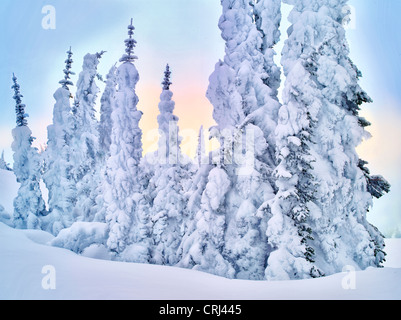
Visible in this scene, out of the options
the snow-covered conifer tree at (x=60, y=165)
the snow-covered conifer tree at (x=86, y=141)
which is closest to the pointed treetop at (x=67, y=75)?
the snow-covered conifer tree at (x=60, y=165)

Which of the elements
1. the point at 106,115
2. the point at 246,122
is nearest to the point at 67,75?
the point at 106,115

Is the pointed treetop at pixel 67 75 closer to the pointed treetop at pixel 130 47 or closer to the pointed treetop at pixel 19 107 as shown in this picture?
the pointed treetop at pixel 19 107

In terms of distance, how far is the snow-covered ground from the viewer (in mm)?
8797

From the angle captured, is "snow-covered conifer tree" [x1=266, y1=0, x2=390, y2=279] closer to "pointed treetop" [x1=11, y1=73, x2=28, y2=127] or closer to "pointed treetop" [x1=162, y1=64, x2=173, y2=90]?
"pointed treetop" [x1=162, y1=64, x2=173, y2=90]

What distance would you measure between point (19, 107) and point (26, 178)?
214 inches

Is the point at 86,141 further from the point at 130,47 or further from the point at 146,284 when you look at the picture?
the point at 146,284

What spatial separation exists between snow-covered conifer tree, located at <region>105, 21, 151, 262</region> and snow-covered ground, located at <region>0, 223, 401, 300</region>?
6716 mm

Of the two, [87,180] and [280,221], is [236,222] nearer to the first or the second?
[280,221]

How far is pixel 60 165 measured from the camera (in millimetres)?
27031

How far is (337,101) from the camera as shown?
13.9 metres

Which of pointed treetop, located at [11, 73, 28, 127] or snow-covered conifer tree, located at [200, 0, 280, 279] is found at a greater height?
pointed treetop, located at [11, 73, 28, 127]

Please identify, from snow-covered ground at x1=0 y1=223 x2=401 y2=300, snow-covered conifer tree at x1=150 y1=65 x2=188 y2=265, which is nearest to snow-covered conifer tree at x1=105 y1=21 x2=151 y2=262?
snow-covered conifer tree at x1=150 y1=65 x2=188 y2=265
